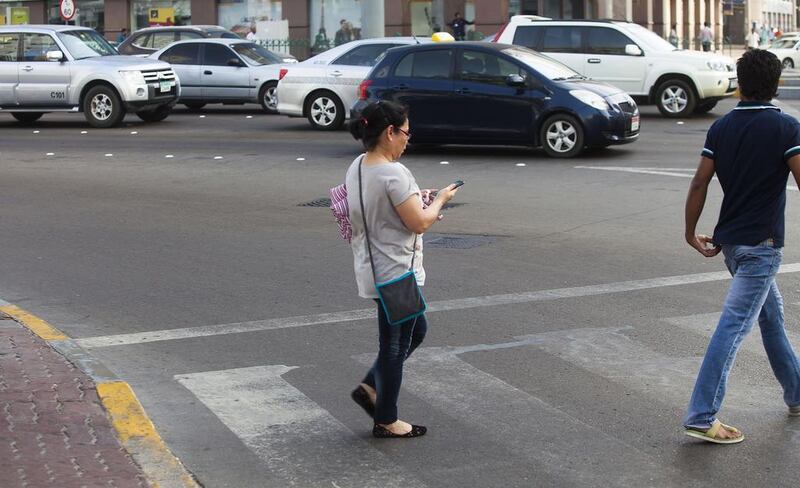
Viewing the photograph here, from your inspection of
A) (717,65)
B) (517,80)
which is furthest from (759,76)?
(717,65)

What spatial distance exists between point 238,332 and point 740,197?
3563mm

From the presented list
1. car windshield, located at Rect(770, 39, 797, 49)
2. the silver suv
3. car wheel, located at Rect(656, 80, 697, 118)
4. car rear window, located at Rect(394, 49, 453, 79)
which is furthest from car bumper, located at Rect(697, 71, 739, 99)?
car windshield, located at Rect(770, 39, 797, 49)

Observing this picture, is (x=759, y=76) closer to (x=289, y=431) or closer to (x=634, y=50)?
(x=289, y=431)

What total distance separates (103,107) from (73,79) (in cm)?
76

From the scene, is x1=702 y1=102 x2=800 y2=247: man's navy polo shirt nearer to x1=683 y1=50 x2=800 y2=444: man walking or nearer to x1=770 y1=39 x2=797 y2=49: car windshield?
x1=683 y1=50 x2=800 y2=444: man walking

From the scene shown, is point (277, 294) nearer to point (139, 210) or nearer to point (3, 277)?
point (3, 277)

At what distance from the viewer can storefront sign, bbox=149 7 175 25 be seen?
45906 mm

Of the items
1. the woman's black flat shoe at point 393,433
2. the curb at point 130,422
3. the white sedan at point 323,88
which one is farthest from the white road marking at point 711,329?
the white sedan at point 323,88

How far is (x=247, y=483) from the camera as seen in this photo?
17.1 feet

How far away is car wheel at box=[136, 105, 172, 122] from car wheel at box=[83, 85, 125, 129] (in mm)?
1150

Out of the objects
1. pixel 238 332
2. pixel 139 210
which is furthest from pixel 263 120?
pixel 238 332

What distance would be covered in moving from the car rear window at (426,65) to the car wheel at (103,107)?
7.11m

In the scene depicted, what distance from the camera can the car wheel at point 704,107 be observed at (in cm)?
2292

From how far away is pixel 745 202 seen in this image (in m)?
5.52
